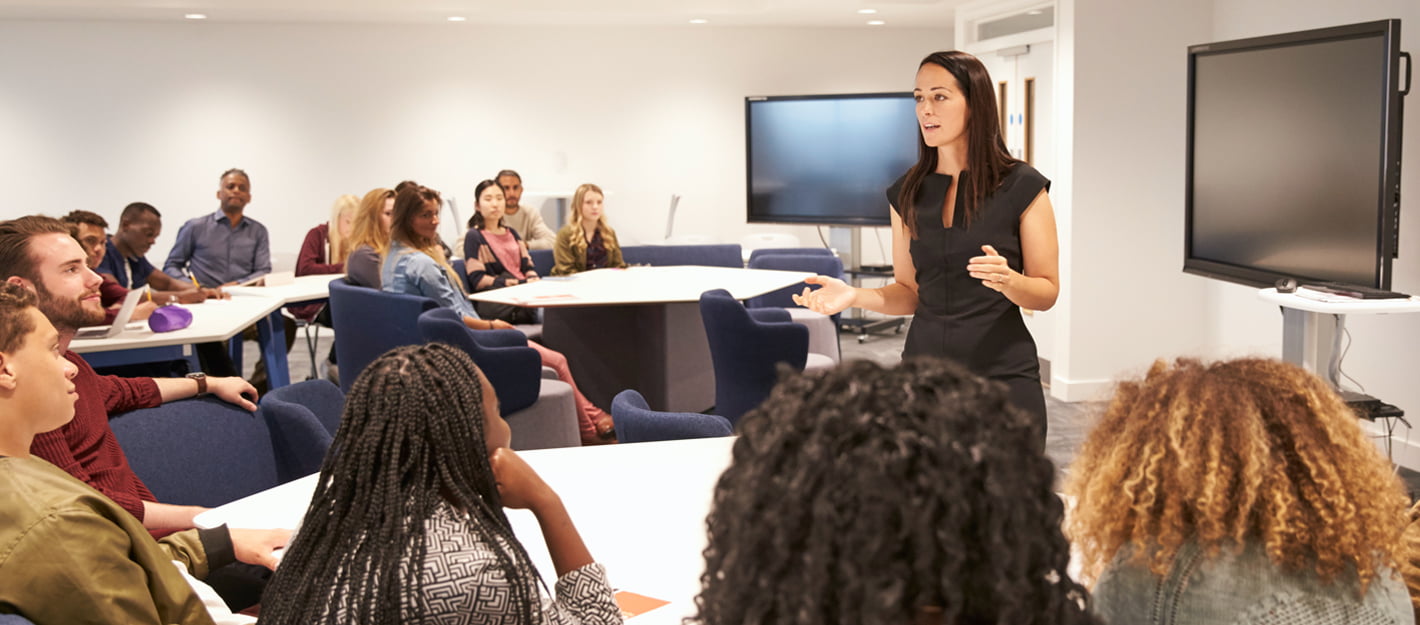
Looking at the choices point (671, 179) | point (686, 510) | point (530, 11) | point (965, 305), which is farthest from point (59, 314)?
point (671, 179)

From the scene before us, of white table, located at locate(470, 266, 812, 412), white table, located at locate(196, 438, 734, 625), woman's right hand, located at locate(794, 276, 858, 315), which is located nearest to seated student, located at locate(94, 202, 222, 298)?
white table, located at locate(470, 266, 812, 412)

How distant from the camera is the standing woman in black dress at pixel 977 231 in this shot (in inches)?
103

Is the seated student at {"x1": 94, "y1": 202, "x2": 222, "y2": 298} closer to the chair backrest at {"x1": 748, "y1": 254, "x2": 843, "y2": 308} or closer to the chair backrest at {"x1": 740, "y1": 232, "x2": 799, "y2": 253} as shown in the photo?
the chair backrest at {"x1": 748, "y1": 254, "x2": 843, "y2": 308}

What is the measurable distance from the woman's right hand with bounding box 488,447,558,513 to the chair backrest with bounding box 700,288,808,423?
324 cm

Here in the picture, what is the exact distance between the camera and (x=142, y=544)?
1720 millimetres

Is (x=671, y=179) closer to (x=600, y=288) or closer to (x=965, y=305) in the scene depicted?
(x=600, y=288)

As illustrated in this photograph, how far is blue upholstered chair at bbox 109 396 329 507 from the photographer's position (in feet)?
8.71

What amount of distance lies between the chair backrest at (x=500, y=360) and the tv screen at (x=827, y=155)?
517 centimetres

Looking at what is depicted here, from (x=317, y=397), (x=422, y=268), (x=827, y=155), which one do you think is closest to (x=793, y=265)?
(x=827, y=155)

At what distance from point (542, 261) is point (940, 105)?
18.5 feet

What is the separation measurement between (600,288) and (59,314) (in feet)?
11.1

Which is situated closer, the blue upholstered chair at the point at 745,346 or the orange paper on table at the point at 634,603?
the orange paper on table at the point at 634,603

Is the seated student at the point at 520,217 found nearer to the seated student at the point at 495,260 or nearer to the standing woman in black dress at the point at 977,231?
the seated student at the point at 495,260

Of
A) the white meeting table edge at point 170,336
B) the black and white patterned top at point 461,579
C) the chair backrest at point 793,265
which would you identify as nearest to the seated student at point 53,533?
the black and white patterned top at point 461,579
